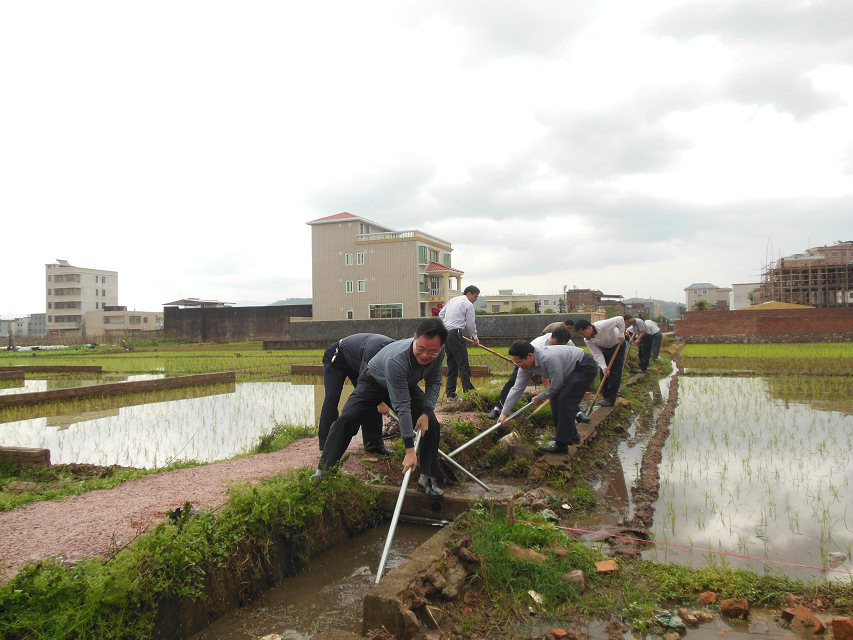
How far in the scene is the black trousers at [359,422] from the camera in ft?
15.4

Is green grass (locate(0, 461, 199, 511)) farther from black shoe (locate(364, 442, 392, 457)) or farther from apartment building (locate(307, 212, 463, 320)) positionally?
apartment building (locate(307, 212, 463, 320))

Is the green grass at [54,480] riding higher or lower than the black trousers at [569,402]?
lower

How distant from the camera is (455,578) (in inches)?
136

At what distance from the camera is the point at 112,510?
4184mm

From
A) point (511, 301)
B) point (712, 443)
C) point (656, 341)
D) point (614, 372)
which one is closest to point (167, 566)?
point (712, 443)

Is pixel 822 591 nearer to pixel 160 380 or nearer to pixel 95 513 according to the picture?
pixel 95 513

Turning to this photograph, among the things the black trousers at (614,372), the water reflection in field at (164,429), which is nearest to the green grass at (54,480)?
the water reflection in field at (164,429)

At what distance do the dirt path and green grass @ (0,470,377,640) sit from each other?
0.35m

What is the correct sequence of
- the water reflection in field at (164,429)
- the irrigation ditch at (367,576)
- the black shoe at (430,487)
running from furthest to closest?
the water reflection in field at (164,429) < the black shoe at (430,487) < the irrigation ditch at (367,576)

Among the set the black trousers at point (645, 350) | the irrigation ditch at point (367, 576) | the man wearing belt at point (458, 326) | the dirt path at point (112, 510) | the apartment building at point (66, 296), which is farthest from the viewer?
the apartment building at point (66, 296)

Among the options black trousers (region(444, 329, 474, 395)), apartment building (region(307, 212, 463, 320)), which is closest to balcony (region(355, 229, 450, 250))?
apartment building (region(307, 212, 463, 320))

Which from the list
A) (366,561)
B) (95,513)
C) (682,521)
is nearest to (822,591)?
(682,521)

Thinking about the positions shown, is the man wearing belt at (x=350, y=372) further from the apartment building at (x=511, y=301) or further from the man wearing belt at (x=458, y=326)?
the apartment building at (x=511, y=301)

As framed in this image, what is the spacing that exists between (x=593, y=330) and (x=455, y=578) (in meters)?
5.04
